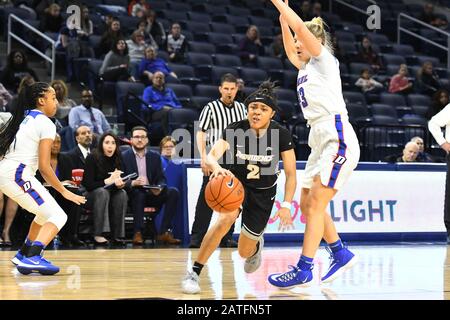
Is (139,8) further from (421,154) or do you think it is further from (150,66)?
(421,154)

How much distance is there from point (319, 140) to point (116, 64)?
8379 millimetres

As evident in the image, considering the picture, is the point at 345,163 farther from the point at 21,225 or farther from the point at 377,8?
the point at 377,8

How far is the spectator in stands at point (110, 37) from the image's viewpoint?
14734 mm

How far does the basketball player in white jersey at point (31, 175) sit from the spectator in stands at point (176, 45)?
29.6 feet

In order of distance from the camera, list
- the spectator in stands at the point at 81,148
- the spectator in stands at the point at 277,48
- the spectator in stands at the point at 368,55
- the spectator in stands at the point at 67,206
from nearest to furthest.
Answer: the spectator in stands at the point at 67,206 < the spectator in stands at the point at 81,148 < the spectator in stands at the point at 277,48 < the spectator in stands at the point at 368,55

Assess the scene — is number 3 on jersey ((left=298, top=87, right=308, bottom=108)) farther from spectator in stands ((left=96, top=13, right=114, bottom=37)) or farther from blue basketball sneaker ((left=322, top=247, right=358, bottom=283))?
spectator in stands ((left=96, top=13, right=114, bottom=37))

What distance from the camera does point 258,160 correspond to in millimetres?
6547

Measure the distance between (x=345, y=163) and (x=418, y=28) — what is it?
52.3ft

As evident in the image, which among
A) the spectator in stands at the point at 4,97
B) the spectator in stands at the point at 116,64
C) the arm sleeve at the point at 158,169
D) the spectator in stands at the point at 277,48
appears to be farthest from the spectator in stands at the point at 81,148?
the spectator in stands at the point at 277,48

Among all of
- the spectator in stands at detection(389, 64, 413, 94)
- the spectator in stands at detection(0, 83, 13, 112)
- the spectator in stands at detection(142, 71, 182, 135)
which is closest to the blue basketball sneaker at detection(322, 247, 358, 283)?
the spectator in stands at detection(0, 83, 13, 112)

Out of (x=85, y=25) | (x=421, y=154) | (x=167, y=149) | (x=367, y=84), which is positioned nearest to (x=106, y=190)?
(x=167, y=149)

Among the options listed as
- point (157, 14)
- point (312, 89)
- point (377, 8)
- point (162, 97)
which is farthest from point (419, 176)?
point (377, 8)

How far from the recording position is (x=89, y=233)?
10.8 metres

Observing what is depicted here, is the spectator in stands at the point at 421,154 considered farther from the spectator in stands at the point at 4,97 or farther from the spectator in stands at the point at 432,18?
the spectator in stands at the point at 432,18
